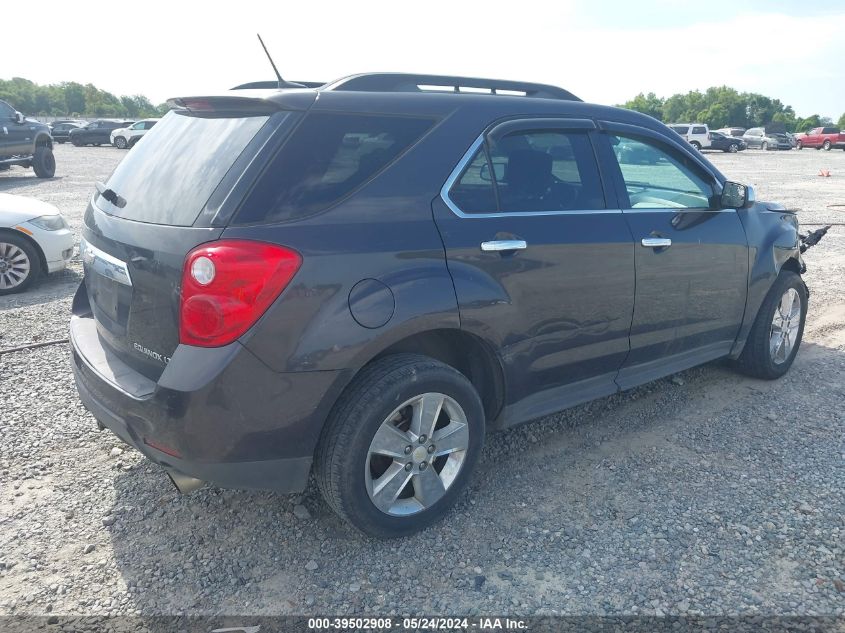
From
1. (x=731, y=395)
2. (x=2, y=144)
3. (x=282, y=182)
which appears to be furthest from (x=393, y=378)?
(x=2, y=144)

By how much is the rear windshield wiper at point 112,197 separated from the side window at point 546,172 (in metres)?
1.68

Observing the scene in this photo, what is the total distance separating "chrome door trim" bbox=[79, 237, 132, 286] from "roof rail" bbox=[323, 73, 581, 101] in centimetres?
115

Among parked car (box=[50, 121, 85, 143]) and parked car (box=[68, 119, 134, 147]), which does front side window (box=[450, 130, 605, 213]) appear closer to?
parked car (box=[68, 119, 134, 147])

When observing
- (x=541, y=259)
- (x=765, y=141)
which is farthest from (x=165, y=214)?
(x=765, y=141)

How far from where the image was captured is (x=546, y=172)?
3.43 metres

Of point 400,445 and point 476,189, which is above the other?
point 476,189

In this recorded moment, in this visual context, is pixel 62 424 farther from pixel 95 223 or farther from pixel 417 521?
pixel 417 521

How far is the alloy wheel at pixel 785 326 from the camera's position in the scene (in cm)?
478

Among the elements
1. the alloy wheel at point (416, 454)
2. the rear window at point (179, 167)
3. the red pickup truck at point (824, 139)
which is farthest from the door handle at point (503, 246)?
the red pickup truck at point (824, 139)

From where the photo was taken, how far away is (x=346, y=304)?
2.62 meters

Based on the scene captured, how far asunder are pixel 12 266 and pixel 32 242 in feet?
0.97

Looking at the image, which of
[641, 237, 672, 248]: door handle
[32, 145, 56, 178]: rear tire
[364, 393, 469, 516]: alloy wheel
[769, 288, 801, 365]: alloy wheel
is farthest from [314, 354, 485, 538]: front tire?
[32, 145, 56, 178]: rear tire

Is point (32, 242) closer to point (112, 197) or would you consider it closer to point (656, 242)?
point (112, 197)

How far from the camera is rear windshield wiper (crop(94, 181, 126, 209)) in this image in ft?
9.98
